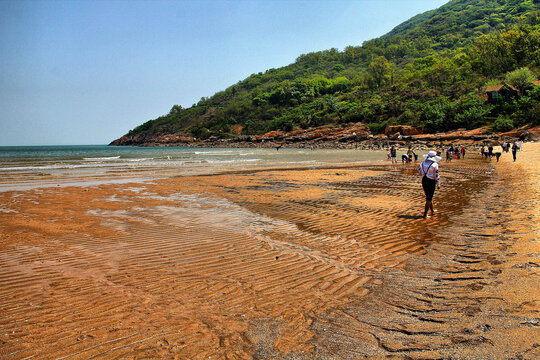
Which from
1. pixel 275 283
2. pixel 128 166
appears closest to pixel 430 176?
pixel 275 283

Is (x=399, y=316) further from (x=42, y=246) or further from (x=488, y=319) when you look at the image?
(x=42, y=246)

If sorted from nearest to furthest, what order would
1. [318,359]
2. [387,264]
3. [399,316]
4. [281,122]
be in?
[318,359] < [399,316] < [387,264] < [281,122]

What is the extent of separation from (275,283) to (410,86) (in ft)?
310

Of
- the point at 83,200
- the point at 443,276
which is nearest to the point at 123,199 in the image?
the point at 83,200

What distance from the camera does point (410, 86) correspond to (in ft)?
286

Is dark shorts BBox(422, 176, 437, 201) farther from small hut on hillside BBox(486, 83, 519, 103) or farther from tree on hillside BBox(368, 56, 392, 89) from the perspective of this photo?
tree on hillside BBox(368, 56, 392, 89)

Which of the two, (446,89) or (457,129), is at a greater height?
(446,89)

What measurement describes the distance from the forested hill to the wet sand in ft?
179

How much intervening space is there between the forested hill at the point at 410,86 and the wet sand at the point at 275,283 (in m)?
54.5

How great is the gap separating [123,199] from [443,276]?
12017 millimetres

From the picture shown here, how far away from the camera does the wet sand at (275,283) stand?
3.27m

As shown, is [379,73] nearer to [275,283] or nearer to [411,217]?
[411,217]

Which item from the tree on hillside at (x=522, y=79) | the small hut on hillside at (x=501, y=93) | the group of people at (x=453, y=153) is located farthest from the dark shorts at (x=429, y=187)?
the tree on hillside at (x=522, y=79)

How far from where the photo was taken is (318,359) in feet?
9.95
